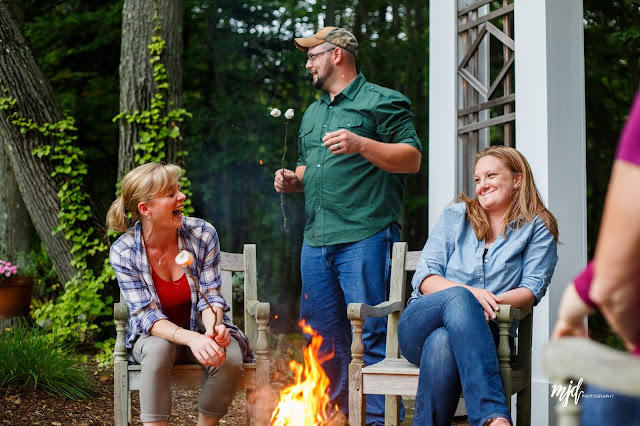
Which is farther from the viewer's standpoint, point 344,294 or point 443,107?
point 443,107

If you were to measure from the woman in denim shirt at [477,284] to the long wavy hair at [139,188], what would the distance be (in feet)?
3.49

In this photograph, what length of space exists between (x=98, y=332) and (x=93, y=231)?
76 cm

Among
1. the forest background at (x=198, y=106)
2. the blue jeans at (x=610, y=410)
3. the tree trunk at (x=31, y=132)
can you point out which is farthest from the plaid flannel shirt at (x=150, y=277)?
the tree trunk at (x=31, y=132)

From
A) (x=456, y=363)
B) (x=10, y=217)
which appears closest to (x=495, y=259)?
(x=456, y=363)

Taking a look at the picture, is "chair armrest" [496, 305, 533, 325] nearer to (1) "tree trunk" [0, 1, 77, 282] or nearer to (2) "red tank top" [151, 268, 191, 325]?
(2) "red tank top" [151, 268, 191, 325]

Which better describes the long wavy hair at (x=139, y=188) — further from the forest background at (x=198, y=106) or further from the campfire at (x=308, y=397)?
the forest background at (x=198, y=106)

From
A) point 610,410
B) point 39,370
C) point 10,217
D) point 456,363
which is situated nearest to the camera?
point 610,410

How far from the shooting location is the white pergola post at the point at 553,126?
333 centimetres

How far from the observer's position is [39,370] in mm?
4082

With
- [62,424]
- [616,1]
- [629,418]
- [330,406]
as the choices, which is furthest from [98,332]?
[616,1]

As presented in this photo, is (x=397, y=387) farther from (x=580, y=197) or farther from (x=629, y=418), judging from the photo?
(x=629, y=418)

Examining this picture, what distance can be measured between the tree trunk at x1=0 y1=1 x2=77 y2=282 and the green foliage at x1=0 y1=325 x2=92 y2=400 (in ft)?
3.87

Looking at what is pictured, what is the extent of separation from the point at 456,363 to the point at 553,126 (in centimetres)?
145

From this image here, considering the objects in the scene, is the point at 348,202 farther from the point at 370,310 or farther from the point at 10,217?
the point at 10,217
